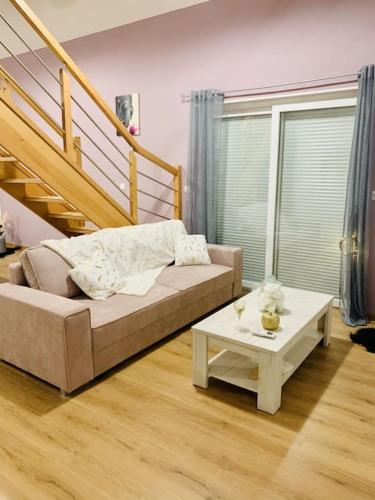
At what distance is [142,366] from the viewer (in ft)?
8.91

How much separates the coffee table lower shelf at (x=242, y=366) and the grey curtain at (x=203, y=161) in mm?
1837

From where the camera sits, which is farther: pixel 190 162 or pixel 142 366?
pixel 190 162

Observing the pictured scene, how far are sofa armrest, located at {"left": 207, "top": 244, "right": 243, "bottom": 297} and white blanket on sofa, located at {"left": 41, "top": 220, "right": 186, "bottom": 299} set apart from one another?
418mm

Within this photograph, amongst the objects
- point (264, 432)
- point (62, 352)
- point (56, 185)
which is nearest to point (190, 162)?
point (56, 185)

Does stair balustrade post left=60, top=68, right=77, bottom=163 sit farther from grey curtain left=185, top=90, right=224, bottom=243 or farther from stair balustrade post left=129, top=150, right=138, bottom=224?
grey curtain left=185, top=90, right=224, bottom=243

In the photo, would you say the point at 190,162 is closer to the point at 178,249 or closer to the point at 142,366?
the point at 178,249

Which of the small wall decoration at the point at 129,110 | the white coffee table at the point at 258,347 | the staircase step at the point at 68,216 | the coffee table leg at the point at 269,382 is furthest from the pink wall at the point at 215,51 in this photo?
the coffee table leg at the point at 269,382

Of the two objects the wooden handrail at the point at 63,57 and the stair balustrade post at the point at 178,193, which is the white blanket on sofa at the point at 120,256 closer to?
the stair balustrade post at the point at 178,193

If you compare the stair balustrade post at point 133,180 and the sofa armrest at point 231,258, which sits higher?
the stair balustrade post at point 133,180

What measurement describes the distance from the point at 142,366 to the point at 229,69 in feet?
10.1

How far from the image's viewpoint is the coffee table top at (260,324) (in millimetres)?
2201

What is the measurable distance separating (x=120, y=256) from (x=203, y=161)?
4.96ft

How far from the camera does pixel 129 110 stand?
188 inches

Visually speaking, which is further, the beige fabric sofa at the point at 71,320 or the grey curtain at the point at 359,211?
the grey curtain at the point at 359,211
